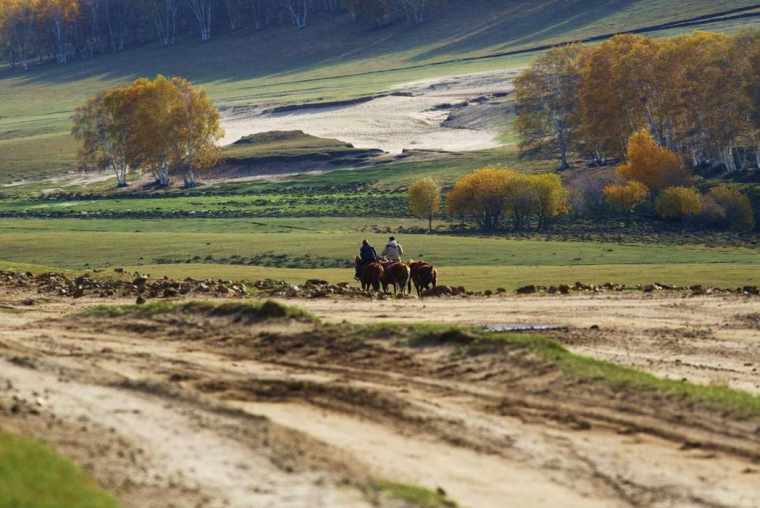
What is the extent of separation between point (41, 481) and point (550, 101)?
95.2 m

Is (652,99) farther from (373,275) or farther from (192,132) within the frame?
(373,275)

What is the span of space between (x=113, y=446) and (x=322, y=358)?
275 inches

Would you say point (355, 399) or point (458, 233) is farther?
point (458, 233)

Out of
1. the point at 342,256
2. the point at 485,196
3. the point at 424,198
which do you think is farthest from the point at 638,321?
the point at 424,198

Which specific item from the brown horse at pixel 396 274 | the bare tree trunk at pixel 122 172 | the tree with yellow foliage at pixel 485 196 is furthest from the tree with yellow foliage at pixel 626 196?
the bare tree trunk at pixel 122 172

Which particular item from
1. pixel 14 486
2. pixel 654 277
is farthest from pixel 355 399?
pixel 654 277

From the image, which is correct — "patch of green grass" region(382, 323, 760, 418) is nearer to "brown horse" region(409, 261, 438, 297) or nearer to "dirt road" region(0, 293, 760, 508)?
"dirt road" region(0, 293, 760, 508)

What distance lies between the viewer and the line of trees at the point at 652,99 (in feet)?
287

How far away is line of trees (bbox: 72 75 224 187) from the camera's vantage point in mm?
120125

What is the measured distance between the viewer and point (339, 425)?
680 inches

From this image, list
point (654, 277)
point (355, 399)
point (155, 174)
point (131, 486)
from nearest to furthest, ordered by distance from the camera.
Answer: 1. point (131, 486)
2. point (355, 399)
3. point (654, 277)
4. point (155, 174)

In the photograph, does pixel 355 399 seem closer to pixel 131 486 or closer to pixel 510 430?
pixel 510 430

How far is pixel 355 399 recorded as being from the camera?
61.4ft

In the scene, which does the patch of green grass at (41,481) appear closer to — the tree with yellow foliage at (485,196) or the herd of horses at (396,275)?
the herd of horses at (396,275)
